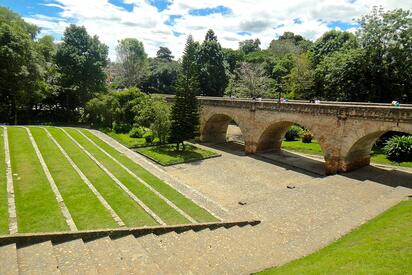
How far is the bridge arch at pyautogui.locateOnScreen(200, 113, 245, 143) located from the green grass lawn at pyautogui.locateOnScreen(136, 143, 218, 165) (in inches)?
145

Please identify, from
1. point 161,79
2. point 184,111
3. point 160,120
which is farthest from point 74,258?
point 161,79

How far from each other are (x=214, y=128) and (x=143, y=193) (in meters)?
19.3

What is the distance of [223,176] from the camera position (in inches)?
859

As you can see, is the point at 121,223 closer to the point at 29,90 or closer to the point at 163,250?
the point at 163,250

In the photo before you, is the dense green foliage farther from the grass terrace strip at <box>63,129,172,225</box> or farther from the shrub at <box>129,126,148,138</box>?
the grass terrace strip at <box>63,129,172,225</box>

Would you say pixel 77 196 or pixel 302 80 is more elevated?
pixel 302 80

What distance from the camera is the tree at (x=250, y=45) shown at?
104456mm

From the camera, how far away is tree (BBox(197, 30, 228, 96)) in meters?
48.0

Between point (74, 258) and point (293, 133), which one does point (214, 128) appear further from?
point (74, 258)

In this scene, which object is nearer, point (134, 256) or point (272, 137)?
point (134, 256)

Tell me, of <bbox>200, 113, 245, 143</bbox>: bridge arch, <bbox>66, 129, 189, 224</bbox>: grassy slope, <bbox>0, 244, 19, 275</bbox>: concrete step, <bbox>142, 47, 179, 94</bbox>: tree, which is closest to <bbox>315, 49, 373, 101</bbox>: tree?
<bbox>200, 113, 245, 143</bbox>: bridge arch

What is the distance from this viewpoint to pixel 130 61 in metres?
65.9

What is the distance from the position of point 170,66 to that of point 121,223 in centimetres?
5667

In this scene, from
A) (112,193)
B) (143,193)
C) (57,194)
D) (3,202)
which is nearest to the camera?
(3,202)
